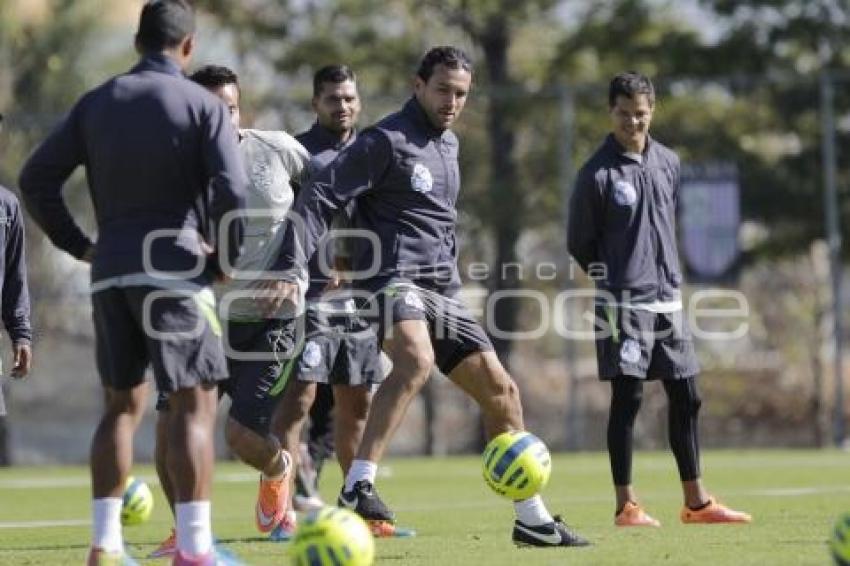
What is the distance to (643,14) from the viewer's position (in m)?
23.7

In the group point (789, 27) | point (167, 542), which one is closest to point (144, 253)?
point (167, 542)

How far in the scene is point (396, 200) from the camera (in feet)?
29.7

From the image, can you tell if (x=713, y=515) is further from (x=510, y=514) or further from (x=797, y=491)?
(x=797, y=491)

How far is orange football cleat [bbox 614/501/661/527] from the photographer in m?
9.67

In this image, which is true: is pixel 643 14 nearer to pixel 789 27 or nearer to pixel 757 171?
pixel 789 27

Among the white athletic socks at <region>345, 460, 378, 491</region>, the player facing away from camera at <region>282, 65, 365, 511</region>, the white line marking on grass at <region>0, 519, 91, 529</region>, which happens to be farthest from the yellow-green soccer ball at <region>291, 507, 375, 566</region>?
the white line marking on grass at <region>0, 519, 91, 529</region>

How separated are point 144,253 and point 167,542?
232 centimetres

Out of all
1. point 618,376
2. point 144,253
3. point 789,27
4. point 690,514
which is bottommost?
point 690,514

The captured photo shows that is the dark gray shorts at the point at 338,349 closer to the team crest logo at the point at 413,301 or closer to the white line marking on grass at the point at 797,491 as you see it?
the team crest logo at the point at 413,301

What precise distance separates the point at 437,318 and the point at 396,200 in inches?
24.2

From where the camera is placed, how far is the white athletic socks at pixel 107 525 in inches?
270

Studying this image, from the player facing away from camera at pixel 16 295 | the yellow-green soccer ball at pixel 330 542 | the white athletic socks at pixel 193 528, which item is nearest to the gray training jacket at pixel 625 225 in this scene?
the player facing away from camera at pixel 16 295

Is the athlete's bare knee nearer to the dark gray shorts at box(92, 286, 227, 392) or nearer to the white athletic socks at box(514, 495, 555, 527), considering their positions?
the white athletic socks at box(514, 495, 555, 527)

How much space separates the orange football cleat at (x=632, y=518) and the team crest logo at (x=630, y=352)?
77 cm
